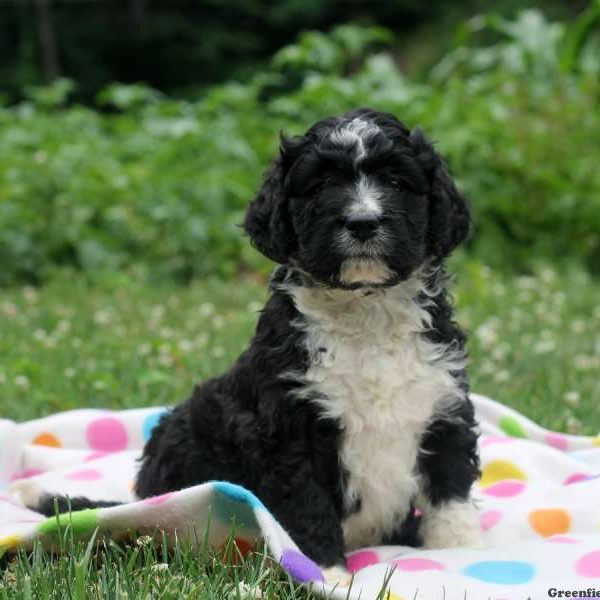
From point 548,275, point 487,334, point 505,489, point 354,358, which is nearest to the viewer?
point 354,358

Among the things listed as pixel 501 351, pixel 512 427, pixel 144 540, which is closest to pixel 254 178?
pixel 501 351

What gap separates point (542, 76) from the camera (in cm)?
998

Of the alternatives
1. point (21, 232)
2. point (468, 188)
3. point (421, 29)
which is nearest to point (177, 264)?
point (21, 232)

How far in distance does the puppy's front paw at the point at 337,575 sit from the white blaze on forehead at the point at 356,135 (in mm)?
1313

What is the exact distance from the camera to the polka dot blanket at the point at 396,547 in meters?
3.25

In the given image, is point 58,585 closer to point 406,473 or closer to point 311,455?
point 311,455

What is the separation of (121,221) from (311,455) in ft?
20.3

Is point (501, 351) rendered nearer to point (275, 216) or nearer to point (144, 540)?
point (275, 216)

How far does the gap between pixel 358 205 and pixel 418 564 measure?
1176 millimetres

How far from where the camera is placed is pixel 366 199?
3365 mm

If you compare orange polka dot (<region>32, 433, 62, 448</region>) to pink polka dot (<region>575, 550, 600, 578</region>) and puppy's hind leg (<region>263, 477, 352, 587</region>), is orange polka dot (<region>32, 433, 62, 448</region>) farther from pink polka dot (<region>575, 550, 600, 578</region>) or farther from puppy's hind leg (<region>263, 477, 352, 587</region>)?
pink polka dot (<region>575, 550, 600, 578</region>)

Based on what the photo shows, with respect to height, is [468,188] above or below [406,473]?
above

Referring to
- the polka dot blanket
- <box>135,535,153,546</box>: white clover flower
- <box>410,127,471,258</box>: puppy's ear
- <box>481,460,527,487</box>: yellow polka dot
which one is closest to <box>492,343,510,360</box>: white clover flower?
the polka dot blanket

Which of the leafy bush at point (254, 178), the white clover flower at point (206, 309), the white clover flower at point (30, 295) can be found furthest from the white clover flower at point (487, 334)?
the white clover flower at point (30, 295)
